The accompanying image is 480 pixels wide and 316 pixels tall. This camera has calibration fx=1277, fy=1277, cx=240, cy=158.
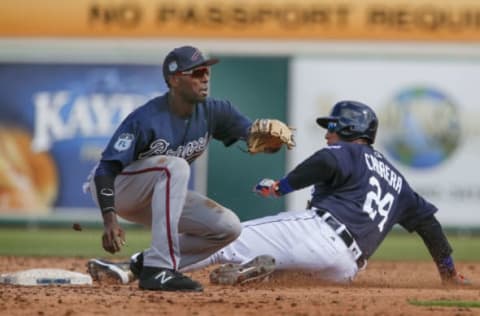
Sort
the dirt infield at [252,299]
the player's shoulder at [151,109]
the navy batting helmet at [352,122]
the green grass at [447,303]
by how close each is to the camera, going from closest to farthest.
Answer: the dirt infield at [252,299], the green grass at [447,303], the player's shoulder at [151,109], the navy batting helmet at [352,122]

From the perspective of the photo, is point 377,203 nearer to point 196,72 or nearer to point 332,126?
point 332,126

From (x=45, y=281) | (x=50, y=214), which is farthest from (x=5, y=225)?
(x=45, y=281)

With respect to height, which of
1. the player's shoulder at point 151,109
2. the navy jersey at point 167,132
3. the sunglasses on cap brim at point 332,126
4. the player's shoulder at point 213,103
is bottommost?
the sunglasses on cap brim at point 332,126

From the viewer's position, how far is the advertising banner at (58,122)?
45.3ft

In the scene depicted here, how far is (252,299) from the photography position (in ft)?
19.1

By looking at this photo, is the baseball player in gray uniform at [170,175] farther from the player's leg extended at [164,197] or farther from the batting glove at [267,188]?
the batting glove at [267,188]

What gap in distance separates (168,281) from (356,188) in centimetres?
128

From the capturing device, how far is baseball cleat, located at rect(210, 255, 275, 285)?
6617 millimetres

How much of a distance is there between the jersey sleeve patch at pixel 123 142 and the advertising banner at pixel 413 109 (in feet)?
24.8

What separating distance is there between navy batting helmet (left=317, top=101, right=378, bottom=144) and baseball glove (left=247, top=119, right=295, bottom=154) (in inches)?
21.9

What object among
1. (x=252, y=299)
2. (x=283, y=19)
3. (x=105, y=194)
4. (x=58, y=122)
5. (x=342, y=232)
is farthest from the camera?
(x=283, y=19)

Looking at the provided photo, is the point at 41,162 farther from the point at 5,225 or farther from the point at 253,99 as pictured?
the point at 253,99

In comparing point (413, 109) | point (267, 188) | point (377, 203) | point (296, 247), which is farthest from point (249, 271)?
point (413, 109)

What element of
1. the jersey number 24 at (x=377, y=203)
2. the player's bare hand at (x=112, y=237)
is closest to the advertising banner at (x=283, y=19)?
the jersey number 24 at (x=377, y=203)
